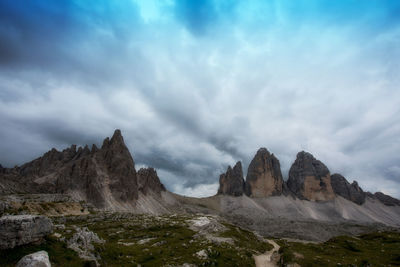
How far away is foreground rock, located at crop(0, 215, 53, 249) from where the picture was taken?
682 inches

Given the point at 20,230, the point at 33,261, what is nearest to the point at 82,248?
the point at 20,230

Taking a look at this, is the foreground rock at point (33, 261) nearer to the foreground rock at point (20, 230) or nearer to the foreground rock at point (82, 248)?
the foreground rock at point (20, 230)

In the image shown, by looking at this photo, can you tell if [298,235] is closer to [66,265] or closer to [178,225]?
[178,225]

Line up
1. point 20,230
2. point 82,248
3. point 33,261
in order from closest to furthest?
point 33,261 < point 20,230 < point 82,248

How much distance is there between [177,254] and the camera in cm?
3425

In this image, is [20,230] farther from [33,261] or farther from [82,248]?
[82,248]

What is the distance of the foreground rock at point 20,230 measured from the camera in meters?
17.3

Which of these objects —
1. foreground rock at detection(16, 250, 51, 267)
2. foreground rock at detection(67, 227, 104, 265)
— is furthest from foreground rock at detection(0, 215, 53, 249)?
foreground rock at detection(16, 250, 51, 267)

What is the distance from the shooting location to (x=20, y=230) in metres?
18.0

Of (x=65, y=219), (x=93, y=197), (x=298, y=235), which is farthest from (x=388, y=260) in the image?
(x=93, y=197)

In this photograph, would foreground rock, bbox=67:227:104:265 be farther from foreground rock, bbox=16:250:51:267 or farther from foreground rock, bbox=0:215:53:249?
foreground rock, bbox=16:250:51:267

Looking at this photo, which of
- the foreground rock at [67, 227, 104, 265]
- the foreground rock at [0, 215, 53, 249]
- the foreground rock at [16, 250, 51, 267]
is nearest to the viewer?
the foreground rock at [16, 250, 51, 267]

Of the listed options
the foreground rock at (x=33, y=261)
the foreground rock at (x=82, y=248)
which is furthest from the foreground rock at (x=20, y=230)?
the foreground rock at (x=33, y=261)

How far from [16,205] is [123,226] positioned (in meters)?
44.3
